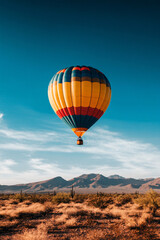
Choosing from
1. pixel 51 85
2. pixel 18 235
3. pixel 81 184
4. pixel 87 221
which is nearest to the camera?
pixel 18 235

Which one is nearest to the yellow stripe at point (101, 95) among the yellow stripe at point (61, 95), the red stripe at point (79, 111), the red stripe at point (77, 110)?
the red stripe at point (79, 111)

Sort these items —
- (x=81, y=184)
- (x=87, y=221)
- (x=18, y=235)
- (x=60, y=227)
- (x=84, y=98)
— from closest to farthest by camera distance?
(x=18, y=235)
(x=60, y=227)
(x=87, y=221)
(x=84, y=98)
(x=81, y=184)

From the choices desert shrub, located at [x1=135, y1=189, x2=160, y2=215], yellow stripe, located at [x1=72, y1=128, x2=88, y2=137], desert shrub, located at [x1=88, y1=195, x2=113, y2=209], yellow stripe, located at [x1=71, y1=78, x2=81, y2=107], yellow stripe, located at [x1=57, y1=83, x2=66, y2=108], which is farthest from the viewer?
yellow stripe, located at [x1=72, y1=128, x2=88, y2=137]

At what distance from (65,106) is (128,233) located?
1600 cm

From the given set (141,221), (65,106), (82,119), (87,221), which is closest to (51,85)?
(65,106)

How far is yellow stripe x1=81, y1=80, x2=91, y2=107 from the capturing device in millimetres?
22844

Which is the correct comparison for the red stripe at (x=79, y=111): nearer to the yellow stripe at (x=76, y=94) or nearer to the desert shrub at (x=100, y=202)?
the yellow stripe at (x=76, y=94)

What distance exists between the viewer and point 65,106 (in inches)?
925

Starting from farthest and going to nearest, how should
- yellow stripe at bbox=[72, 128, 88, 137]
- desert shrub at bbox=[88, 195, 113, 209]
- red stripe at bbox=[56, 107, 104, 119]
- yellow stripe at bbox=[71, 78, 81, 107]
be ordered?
yellow stripe at bbox=[72, 128, 88, 137] < red stripe at bbox=[56, 107, 104, 119] < yellow stripe at bbox=[71, 78, 81, 107] < desert shrub at bbox=[88, 195, 113, 209]

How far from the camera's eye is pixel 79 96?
22875 millimetres

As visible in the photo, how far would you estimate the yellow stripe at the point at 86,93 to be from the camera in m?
22.8

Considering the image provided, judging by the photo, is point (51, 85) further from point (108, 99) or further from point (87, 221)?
point (87, 221)

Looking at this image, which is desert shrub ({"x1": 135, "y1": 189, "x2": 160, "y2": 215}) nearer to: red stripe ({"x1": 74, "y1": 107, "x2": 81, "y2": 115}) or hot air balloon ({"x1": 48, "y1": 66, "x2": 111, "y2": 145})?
hot air balloon ({"x1": 48, "y1": 66, "x2": 111, "y2": 145})

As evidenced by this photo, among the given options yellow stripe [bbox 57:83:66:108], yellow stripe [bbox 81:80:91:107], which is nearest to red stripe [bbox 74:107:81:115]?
yellow stripe [bbox 81:80:91:107]
